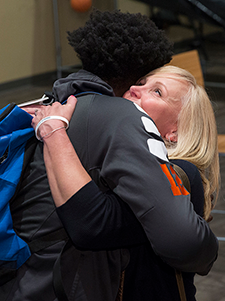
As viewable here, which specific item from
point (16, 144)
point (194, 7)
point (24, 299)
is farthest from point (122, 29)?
point (194, 7)

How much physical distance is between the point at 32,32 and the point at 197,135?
15.8 feet

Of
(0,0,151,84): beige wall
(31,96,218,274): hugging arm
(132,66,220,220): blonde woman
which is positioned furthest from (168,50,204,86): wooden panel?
(0,0,151,84): beige wall

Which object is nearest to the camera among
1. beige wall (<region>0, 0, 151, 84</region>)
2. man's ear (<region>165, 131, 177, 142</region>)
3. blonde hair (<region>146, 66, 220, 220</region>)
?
blonde hair (<region>146, 66, 220, 220</region>)

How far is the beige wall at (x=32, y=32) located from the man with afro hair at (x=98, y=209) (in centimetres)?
A: 450

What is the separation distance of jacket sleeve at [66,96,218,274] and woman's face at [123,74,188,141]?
0.26m

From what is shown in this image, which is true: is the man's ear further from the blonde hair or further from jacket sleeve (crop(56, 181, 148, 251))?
jacket sleeve (crop(56, 181, 148, 251))

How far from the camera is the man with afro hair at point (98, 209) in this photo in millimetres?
787

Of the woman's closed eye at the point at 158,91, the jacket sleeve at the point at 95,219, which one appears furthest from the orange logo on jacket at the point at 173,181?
the woman's closed eye at the point at 158,91

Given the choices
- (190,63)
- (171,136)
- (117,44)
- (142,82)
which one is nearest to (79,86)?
(117,44)

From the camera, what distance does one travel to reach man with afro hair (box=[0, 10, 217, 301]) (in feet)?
2.58

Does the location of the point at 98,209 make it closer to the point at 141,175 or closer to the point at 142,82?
the point at 141,175

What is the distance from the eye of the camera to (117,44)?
3.41 feet

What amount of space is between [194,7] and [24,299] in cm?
540

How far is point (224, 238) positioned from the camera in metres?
2.33
